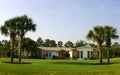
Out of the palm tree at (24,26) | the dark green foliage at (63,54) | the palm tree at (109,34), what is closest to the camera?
the palm tree at (24,26)

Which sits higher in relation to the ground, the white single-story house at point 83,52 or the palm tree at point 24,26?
the palm tree at point 24,26

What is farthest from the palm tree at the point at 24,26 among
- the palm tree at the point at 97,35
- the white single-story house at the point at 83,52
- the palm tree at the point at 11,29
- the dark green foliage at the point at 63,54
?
the dark green foliage at the point at 63,54

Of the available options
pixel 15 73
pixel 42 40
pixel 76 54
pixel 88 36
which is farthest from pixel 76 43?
pixel 15 73

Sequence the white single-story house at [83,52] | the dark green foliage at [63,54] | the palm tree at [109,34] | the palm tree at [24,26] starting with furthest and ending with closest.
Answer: the dark green foliage at [63,54]
the white single-story house at [83,52]
the palm tree at [109,34]
the palm tree at [24,26]

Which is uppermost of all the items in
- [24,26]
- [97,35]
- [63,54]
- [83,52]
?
[24,26]

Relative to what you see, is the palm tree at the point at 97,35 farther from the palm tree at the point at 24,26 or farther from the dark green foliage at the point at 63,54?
the dark green foliage at the point at 63,54

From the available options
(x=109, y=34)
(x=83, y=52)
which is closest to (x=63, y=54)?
(x=83, y=52)

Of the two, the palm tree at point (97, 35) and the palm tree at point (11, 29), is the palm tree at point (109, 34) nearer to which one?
the palm tree at point (97, 35)

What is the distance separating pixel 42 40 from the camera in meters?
119

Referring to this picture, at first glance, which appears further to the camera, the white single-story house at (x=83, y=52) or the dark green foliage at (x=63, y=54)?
the dark green foliage at (x=63, y=54)

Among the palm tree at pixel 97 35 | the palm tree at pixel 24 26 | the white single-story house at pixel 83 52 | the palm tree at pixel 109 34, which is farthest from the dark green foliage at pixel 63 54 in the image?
the palm tree at pixel 24 26

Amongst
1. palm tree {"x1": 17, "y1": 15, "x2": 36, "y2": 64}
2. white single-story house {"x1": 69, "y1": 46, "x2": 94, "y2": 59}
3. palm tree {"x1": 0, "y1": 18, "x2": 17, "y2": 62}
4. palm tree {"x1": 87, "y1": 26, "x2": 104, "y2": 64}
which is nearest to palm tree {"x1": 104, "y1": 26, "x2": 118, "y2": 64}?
palm tree {"x1": 87, "y1": 26, "x2": 104, "y2": 64}

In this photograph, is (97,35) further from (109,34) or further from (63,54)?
(63,54)

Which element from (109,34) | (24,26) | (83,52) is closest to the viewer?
(24,26)
